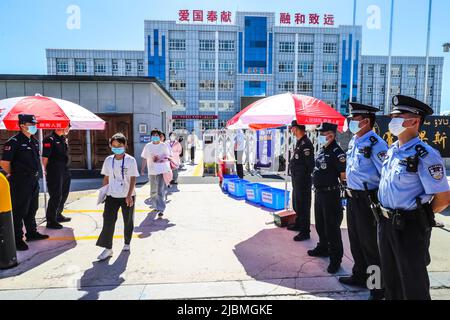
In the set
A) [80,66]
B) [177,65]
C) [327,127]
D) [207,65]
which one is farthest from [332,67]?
[327,127]

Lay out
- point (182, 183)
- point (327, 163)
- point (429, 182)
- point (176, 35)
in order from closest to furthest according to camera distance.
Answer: point (429, 182) < point (327, 163) < point (182, 183) < point (176, 35)

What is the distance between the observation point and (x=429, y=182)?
2.41m

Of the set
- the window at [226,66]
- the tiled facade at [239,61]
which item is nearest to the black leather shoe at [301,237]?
the tiled facade at [239,61]

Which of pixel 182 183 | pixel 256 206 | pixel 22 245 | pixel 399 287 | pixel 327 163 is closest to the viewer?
pixel 399 287

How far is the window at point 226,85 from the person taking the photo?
5281 centimetres

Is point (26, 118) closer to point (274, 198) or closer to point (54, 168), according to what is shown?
point (54, 168)

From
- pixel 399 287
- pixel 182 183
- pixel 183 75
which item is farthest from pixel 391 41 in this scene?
pixel 183 75

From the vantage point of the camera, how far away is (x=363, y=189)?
10.9ft

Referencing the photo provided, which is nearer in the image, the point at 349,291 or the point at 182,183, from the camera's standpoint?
the point at 349,291

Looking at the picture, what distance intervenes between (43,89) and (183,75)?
41227 millimetres

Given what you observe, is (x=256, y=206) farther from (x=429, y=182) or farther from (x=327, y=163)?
(x=429, y=182)

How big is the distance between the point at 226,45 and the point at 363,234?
54113 mm

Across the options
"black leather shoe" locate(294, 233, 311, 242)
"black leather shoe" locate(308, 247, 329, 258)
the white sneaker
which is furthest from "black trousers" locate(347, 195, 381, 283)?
the white sneaker

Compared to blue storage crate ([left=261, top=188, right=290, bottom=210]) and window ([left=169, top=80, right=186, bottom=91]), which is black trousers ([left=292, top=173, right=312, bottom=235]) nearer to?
blue storage crate ([left=261, top=188, right=290, bottom=210])
